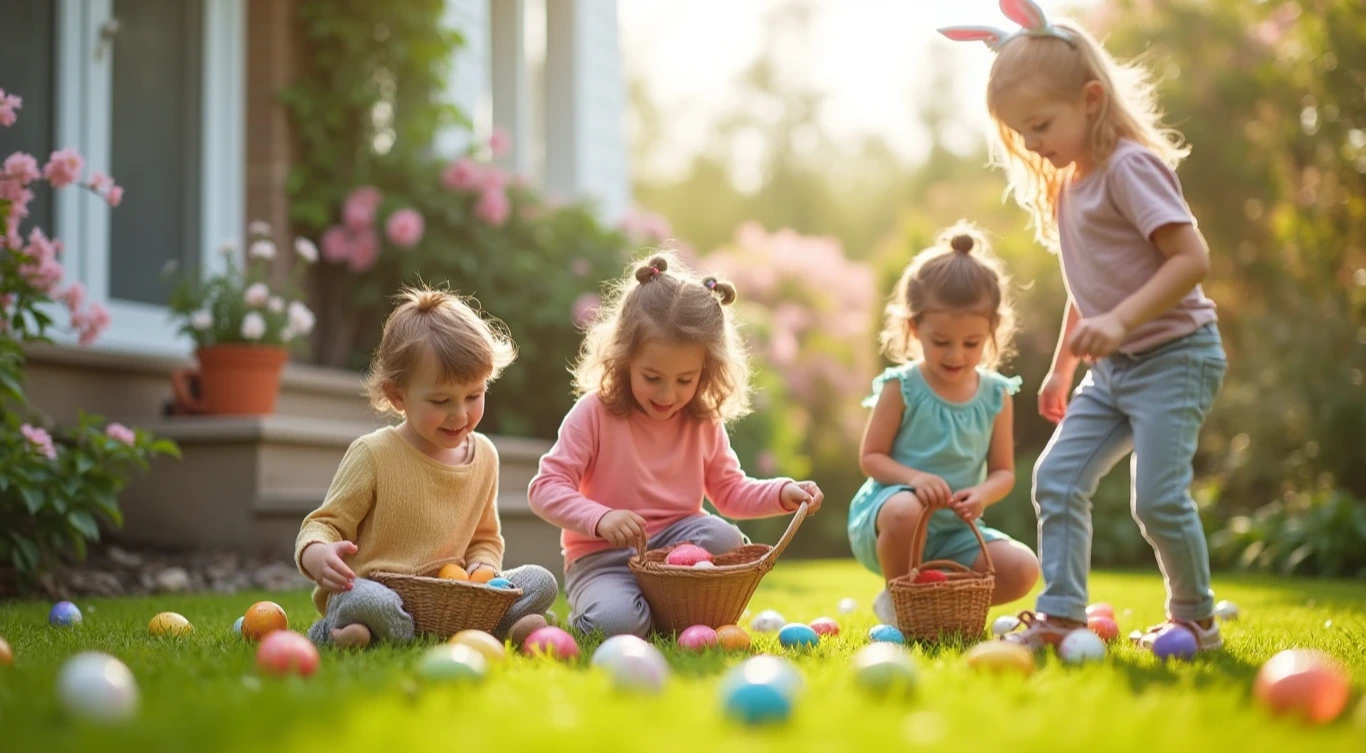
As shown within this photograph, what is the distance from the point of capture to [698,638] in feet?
9.29

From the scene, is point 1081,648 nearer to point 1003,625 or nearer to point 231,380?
point 1003,625

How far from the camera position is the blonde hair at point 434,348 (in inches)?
118

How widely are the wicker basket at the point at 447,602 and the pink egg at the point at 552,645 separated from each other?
Result: 206 millimetres

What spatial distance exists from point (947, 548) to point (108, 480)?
2.67 meters

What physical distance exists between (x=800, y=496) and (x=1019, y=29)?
1268 mm

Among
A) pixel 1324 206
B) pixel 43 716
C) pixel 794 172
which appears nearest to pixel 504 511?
pixel 43 716

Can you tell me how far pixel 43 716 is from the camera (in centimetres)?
175

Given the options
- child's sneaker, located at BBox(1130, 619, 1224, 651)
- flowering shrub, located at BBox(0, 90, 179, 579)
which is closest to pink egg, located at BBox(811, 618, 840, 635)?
child's sneaker, located at BBox(1130, 619, 1224, 651)

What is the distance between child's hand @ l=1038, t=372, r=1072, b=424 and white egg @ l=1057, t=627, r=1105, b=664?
817 mm

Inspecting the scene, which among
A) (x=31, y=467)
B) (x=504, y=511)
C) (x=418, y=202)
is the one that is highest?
(x=418, y=202)

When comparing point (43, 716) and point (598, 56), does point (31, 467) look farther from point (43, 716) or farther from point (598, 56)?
point (598, 56)

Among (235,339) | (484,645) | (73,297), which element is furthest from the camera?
(235,339)

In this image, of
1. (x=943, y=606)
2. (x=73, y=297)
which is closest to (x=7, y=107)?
(x=73, y=297)

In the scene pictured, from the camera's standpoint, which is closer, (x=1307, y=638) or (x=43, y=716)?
(x=43, y=716)
